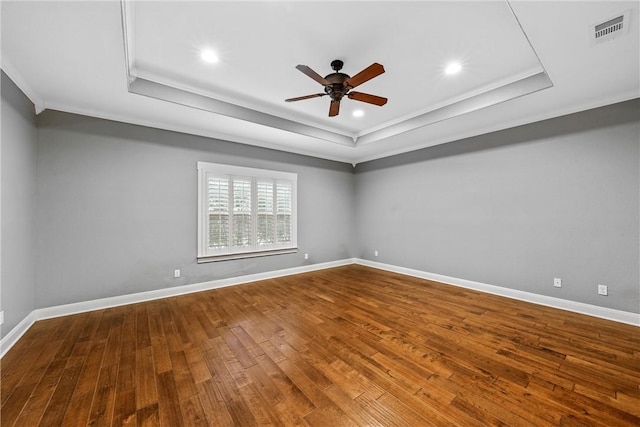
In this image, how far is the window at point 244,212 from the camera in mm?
4246

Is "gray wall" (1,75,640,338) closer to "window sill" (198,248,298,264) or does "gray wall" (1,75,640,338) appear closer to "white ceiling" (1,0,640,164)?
"window sill" (198,248,298,264)

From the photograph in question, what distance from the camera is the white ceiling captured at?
193cm

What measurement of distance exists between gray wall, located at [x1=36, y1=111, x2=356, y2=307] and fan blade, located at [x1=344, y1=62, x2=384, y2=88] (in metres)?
2.84

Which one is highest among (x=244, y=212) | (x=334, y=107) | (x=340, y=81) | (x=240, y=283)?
(x=340, y=81)

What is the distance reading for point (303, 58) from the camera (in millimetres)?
2602

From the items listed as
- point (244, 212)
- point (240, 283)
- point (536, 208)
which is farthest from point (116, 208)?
point (536, 208)

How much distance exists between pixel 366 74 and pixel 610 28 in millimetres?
1900

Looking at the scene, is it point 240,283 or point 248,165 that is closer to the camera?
point 240,283

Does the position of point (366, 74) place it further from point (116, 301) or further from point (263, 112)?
point (116, 301)

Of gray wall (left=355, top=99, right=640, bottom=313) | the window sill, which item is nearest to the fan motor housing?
gray wall (left=355, top=99, right=640, bottom=313)

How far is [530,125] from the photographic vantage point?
3691 mm

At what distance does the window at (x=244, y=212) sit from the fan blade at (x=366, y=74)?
2820 millimetres

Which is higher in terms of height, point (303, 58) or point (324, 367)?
point (303, 58)

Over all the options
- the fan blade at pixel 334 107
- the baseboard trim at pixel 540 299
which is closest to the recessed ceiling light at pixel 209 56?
the fan blade at pixel 334 107
